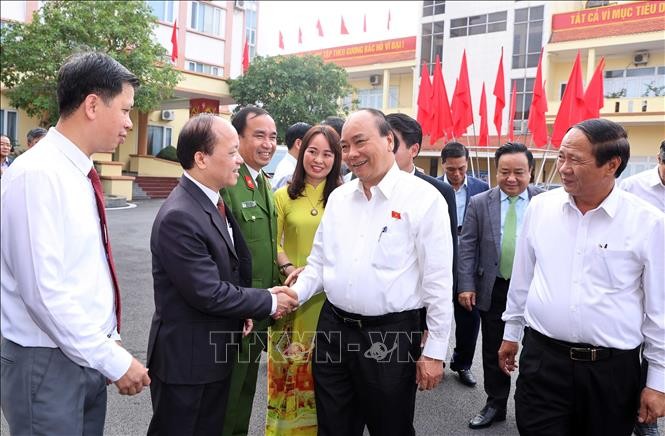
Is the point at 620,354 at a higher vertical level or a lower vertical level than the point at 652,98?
lower

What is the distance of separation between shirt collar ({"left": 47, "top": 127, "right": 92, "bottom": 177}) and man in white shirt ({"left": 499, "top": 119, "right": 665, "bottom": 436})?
5.82ft

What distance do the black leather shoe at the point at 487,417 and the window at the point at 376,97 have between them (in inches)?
925

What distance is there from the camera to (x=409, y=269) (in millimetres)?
2244

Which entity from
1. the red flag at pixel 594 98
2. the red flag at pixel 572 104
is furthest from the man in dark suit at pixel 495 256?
the red flag at pixel 594 98

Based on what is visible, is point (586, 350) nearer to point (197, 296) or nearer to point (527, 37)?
point (197, 296)

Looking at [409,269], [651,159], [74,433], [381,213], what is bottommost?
[74,433]

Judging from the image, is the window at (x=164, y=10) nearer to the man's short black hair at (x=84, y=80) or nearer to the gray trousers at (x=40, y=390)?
the man's short black hair at (x=84, y=80)

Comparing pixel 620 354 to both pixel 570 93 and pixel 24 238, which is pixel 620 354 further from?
pixel 570 93

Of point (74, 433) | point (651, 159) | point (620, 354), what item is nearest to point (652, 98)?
point (651, 159)

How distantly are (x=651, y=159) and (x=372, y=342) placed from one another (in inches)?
746

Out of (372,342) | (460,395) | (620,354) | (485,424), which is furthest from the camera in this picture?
(460,395)

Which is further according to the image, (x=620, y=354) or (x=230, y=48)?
(x=230, y=48)

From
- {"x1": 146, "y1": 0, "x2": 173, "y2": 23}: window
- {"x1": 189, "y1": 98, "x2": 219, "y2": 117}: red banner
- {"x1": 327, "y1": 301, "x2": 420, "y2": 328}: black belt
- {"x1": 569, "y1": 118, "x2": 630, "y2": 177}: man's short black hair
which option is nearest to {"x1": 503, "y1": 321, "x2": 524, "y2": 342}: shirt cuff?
{"x1": 327, "y1": 301, "x2": 420, "y2": 328}: black belt

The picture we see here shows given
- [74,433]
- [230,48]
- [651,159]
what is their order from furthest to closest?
1. [230,48]
2. [651,159]
3. [74,433]
